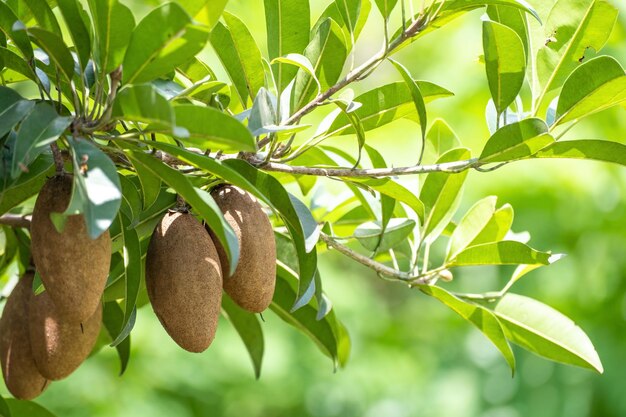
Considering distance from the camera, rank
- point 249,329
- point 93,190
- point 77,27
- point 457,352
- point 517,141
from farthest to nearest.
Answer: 1. point 457,352
2. point 249,329
3. point 517,141
4. point 77,27
5. point 93,190

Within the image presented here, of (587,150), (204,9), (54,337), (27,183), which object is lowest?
(54,337)

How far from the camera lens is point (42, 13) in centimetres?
72

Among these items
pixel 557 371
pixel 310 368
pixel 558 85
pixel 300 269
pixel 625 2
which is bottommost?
pixel 310 368

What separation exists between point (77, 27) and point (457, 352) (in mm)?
2597

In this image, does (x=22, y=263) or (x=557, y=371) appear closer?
(x=22, y=263)

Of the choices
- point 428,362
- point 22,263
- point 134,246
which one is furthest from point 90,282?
point 428,362

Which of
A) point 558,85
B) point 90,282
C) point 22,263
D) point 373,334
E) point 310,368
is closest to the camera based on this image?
point 90,282

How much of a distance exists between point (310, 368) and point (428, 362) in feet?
1.38

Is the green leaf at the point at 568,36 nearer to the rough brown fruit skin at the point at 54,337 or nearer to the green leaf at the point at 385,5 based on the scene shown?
the green leaf at the point at 385,5

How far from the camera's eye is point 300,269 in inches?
30.8

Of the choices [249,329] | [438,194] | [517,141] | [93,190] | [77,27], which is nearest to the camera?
[93,190]

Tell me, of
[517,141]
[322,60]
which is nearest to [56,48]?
[322,60]

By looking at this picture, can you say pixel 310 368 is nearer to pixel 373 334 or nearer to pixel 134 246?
pixel 373 334

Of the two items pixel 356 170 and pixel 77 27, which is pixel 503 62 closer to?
pixel 356 170
